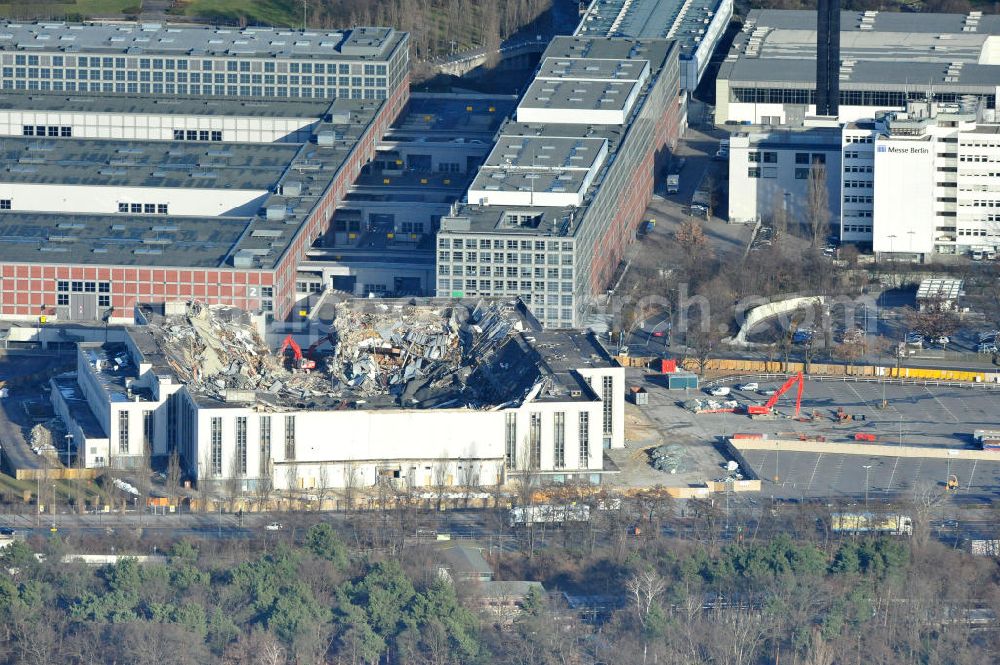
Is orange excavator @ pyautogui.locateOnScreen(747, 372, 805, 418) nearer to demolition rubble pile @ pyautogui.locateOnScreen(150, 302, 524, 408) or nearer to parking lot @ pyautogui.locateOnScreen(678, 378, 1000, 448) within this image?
parking lot @ pyautogui.locateOnScreen(678, 378, 1000, 448)

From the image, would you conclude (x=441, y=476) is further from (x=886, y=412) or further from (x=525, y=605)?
(x=886, y=412)

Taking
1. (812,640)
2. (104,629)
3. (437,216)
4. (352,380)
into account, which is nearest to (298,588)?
(104,629)

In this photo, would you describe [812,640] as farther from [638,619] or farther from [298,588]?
[298,588]

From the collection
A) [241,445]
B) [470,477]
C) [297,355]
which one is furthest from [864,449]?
[297,355]

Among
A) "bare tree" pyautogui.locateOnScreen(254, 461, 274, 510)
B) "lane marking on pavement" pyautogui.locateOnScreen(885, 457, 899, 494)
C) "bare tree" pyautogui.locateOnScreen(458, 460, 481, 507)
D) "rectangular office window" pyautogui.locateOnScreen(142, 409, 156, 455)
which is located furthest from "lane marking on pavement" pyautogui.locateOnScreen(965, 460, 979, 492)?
"rectangular office window" pyautogui.locateOnScreen(142, 409, 156, 455)

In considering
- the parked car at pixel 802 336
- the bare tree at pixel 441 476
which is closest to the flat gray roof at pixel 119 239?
the parked car at pixel 802 336
